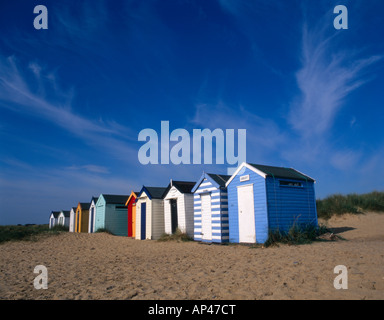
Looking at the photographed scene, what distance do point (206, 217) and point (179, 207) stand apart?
2583mm

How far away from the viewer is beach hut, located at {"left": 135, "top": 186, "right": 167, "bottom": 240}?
18.9 meters

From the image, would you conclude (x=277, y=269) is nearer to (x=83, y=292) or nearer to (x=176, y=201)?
(x=83, y=292)

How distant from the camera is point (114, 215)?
2570 cm

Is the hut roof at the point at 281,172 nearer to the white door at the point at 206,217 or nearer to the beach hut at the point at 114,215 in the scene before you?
the white door at the point at 206,217

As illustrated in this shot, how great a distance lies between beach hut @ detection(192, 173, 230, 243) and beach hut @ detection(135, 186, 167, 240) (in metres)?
3.74

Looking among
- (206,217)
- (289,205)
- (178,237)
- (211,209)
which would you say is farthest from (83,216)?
(289,205)

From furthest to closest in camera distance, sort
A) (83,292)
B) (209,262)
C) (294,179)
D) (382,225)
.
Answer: (382,225)
(294,179)
(209,262)
(83,292)

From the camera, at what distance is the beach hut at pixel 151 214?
18892 mm

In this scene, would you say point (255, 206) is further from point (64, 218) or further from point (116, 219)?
point (64, 218)

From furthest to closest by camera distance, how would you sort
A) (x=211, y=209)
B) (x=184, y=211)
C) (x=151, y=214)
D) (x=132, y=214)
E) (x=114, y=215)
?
(x=114, y=215)
(x=132, y=214)
(x=151, y=214)
(x=184, y=211)
(x=211, y=209)

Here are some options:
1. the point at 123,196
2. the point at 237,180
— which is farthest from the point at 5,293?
the point at 123,196

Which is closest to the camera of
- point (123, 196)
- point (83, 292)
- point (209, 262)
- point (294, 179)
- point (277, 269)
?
point (83, 292)
